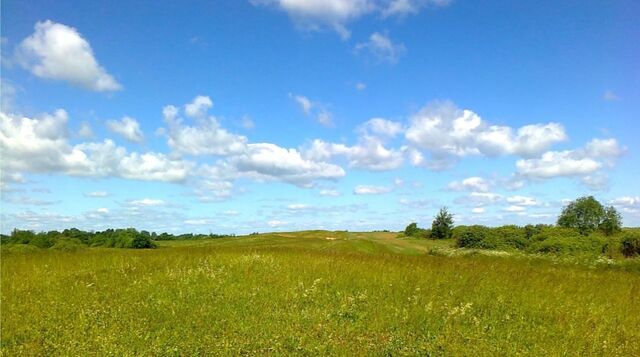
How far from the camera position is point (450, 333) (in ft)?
33.1

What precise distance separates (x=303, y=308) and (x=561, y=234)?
48578mm

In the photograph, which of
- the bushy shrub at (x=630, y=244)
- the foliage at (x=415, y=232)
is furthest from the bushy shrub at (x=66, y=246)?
the foliage at (x=415, y=232)

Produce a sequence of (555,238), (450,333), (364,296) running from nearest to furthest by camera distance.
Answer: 1. (450,333)
2. (364,296)
3. (555,238)

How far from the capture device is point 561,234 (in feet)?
167

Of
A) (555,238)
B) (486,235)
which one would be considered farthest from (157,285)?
(486,235)

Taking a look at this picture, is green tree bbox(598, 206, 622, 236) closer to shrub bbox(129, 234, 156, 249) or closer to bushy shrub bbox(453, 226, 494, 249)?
bushy shrub bbox(453, 226, 494, 249)

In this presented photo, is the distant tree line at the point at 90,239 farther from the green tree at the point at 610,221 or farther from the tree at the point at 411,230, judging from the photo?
the green tree at the point at 610,221

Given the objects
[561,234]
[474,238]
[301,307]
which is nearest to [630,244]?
[561,234]

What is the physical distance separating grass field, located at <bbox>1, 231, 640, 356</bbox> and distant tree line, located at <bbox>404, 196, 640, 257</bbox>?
2853 cm

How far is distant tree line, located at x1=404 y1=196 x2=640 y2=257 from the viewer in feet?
137

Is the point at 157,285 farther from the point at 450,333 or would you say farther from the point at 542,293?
the point at 542,293

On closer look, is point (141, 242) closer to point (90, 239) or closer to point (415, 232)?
point (90, 239)

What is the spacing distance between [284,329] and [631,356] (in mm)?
7244

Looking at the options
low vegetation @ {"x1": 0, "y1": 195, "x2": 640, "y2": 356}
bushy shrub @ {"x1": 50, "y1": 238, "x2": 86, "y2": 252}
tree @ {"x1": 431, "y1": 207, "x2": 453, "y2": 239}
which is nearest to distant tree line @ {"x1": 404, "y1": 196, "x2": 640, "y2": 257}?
tree @ {"x1": 431, "y1": 207, "x2": 453, "y2": 239}
